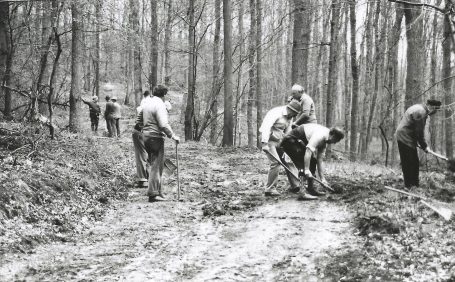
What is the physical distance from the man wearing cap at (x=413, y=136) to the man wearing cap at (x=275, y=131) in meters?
2.06

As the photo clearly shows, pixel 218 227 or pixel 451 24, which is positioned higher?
pixel 451 24

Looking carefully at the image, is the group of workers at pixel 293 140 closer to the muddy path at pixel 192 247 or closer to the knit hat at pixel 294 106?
the knit hat at pixel 294 106

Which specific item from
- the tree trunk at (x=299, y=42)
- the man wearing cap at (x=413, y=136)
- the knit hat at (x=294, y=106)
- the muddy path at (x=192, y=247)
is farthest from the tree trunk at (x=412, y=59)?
the muddy path at (x=192, y=247)

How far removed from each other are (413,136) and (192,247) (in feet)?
17.1

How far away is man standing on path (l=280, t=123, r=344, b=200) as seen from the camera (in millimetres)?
9133

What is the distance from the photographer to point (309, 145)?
9.15 metres

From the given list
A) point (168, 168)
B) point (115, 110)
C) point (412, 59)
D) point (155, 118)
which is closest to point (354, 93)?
point (412, 59)

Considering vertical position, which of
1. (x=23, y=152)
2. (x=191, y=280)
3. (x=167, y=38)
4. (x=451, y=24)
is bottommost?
(x=191, y=280)

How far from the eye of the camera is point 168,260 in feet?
19.4

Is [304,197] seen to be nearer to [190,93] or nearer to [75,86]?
[75,86]

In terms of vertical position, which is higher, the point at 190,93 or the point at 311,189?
the point at 190,93

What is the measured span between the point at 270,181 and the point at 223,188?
1726 millimetres

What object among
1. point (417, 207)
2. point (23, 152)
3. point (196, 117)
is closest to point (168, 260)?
point (417, 207)

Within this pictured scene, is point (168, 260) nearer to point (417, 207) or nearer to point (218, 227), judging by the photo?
point (218, 227)
